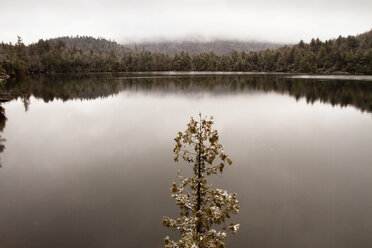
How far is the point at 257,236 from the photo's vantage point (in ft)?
47.3

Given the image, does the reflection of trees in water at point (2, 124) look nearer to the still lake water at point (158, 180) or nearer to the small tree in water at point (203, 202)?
the still lake water at point (158, 180)

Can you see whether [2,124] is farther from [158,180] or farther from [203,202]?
[203,202]

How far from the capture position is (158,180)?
20688 millimetres

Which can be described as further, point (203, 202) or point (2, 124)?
point (2, 124)

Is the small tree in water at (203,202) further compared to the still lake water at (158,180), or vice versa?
the still lake water at (158,180)

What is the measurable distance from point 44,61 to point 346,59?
185 m

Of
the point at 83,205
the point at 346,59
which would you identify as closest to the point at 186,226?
the point at 83,205

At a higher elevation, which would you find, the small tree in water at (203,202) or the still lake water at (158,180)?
the small tree in water at (203,202)

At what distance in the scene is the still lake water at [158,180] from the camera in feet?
48.0

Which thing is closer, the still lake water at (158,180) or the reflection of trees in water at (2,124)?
the still lake water at (158,180)

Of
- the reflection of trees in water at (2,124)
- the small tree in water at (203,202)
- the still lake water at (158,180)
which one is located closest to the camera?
the small tree in water at (203,202)

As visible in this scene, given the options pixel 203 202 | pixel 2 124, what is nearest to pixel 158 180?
pixel 203 202

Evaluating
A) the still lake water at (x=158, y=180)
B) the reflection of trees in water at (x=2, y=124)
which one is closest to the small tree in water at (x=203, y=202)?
the still lake water at (x=158, y=180)

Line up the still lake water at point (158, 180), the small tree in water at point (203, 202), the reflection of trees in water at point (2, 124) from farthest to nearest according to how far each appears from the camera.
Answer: the reflection of trees in water at point (2, 124)
the still lake water at point (158, 180)
the small tree in water at point (203, 202)
